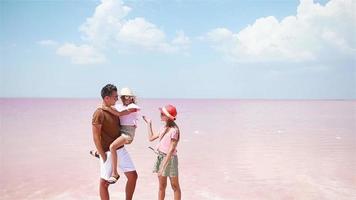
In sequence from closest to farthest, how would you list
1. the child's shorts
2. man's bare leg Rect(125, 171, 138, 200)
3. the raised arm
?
the raised arm < the child's shorts < man's bare leg Rect(125, 171, 138, 200)

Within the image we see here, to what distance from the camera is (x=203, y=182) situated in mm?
8688

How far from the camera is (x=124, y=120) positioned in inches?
210

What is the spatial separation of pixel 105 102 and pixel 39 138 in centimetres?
1231

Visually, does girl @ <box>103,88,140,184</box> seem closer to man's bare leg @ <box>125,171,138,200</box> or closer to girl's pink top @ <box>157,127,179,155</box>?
man's bare leg @ <box>125,171,138,200</box>

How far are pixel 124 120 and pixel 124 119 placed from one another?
0.01 metres

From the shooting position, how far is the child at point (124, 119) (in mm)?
5164

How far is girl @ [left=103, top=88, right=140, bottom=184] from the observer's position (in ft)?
17.0

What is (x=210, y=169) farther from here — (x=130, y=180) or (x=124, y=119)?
(x=124, y=119)

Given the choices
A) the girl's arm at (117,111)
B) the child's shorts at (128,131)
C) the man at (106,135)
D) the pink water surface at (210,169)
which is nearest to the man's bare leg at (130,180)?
the man at (106,135)

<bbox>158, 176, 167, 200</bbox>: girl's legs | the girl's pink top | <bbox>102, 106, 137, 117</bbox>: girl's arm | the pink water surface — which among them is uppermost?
<bbox>102, 106, 137, 117</bbox>: girl's arm

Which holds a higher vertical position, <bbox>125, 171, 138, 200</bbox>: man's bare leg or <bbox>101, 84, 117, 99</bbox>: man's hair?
<bbox>101, 84, 117, 99</bbox>: man's hair

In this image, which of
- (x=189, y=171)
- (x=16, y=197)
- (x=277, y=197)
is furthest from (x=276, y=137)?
(x=16, y=197)

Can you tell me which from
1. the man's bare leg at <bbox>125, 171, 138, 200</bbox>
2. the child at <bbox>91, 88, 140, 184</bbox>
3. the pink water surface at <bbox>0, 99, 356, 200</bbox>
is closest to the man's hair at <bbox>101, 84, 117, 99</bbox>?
the child at <bbox>91, 88, 140, 184</bbox>

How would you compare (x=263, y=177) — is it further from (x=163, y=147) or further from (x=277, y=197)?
(x=163, y=147)
